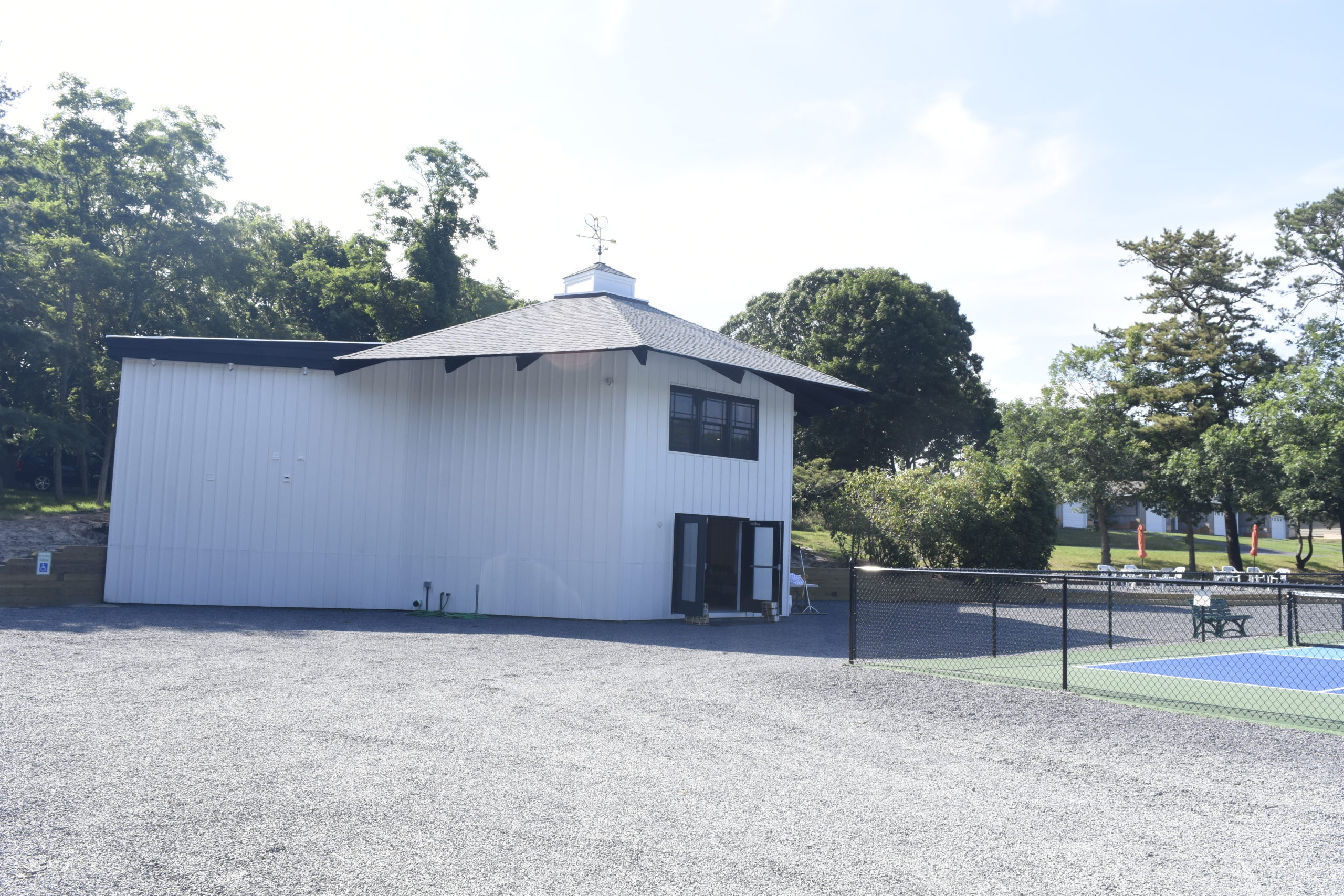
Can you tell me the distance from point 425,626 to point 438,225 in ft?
79.3

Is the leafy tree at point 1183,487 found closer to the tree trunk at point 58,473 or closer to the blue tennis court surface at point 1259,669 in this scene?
the blue tennis court surface at point 1259,669

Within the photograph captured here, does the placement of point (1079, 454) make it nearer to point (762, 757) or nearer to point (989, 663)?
point (989, 663)

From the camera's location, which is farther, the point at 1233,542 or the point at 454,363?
the point at 1233,542

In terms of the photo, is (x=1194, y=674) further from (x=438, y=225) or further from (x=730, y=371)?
(x=438, y=225)

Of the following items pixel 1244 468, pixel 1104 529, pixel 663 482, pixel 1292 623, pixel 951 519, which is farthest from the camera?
pixel 1104 529

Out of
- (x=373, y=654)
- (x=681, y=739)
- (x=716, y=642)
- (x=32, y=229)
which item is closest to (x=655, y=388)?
(x=716, y=642)

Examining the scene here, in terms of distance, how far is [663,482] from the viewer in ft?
51.9

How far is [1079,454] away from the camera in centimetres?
3112

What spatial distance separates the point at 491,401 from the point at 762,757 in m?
11.2

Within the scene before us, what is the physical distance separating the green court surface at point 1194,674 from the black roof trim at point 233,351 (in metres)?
11.0

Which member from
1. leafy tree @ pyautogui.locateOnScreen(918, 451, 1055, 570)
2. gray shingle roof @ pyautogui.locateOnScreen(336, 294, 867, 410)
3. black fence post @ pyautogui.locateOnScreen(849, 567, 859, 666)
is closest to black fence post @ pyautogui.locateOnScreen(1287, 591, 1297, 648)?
black fence post @ pyautogui.locateOnScreen(849, 567, 859, 666)

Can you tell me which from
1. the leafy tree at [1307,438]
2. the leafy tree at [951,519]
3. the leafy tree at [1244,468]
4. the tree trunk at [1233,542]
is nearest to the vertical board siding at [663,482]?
the leafy tree at [951,519]

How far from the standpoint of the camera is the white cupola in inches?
788

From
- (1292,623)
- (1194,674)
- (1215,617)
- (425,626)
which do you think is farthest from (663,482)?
(1292,623)
